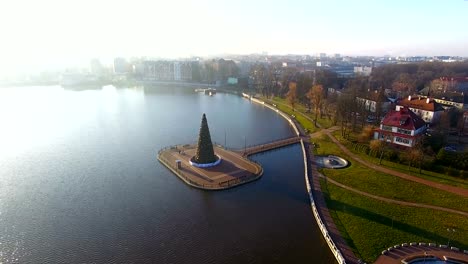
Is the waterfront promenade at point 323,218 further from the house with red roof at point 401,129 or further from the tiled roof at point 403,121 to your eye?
the tiled roof at point 403,121

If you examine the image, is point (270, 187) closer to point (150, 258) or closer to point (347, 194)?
point (347, 194)

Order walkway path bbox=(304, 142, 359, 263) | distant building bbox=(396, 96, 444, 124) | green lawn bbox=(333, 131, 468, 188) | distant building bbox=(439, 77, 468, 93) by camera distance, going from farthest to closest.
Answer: distant building bbox=(439, 77, 468, 93) → distant building bbox=(396, 96, 444, 124) → green lawn bbox=(333, 131, 468, 188) → walkway path bbox=(304, 142, 359, 263)

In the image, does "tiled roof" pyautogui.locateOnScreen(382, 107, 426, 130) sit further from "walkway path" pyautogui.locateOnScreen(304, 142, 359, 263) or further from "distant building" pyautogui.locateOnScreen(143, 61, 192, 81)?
"distant building" pyautogui.locateOnScreen(143, 61, 192, 81)

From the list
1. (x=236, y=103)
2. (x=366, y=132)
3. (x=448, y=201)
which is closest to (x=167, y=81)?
(x=236, y=103)

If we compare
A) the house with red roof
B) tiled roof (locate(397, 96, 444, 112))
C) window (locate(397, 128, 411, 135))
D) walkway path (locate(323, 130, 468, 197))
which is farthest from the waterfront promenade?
tiled roof (locate(397, 96, 444, 112))

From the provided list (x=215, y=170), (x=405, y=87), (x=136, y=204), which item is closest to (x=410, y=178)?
(x=215, y=170)
